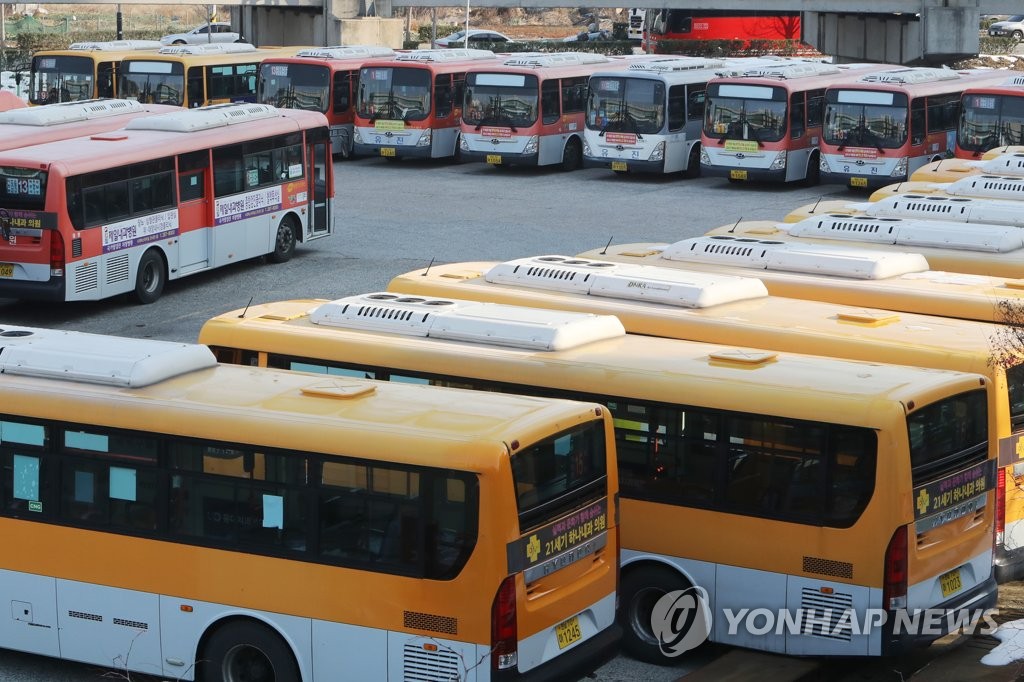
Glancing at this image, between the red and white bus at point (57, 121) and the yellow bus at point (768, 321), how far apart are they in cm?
1099

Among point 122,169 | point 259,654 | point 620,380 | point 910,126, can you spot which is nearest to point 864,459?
point 620,380

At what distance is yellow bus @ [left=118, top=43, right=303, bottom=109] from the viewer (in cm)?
3609

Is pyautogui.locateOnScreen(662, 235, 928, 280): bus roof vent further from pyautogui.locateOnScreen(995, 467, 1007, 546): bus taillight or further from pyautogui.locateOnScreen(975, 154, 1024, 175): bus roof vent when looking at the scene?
pyautogui.locateOnScreen(975, 154, 1024, 175): bus roof vent

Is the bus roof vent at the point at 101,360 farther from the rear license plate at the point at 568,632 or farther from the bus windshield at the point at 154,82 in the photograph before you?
the bus windshield at the point at 154,82

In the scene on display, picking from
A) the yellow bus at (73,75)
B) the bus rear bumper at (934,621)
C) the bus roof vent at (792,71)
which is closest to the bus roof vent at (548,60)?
the bus roof vent at (792,71)

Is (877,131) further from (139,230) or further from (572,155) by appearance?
(139,230)

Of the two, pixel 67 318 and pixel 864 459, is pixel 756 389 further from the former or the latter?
pixel 67 318

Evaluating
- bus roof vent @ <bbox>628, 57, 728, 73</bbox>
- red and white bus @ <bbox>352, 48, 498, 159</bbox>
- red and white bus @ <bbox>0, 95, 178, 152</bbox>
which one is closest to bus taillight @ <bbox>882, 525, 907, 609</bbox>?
red and white bus @ <bbox>0, 95, 178, 152</bbox>

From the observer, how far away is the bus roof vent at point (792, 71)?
32.6 meters

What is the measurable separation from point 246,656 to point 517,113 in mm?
24963

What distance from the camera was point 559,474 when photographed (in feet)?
28.7

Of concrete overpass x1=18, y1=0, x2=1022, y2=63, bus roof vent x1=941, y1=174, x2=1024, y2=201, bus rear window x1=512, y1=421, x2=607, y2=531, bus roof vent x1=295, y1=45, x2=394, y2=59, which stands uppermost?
concrete overpass x1=18, y1=0, x2=1022, y2=63

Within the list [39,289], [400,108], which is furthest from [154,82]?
[39,289]

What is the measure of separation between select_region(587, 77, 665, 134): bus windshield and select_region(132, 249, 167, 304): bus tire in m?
13.7
